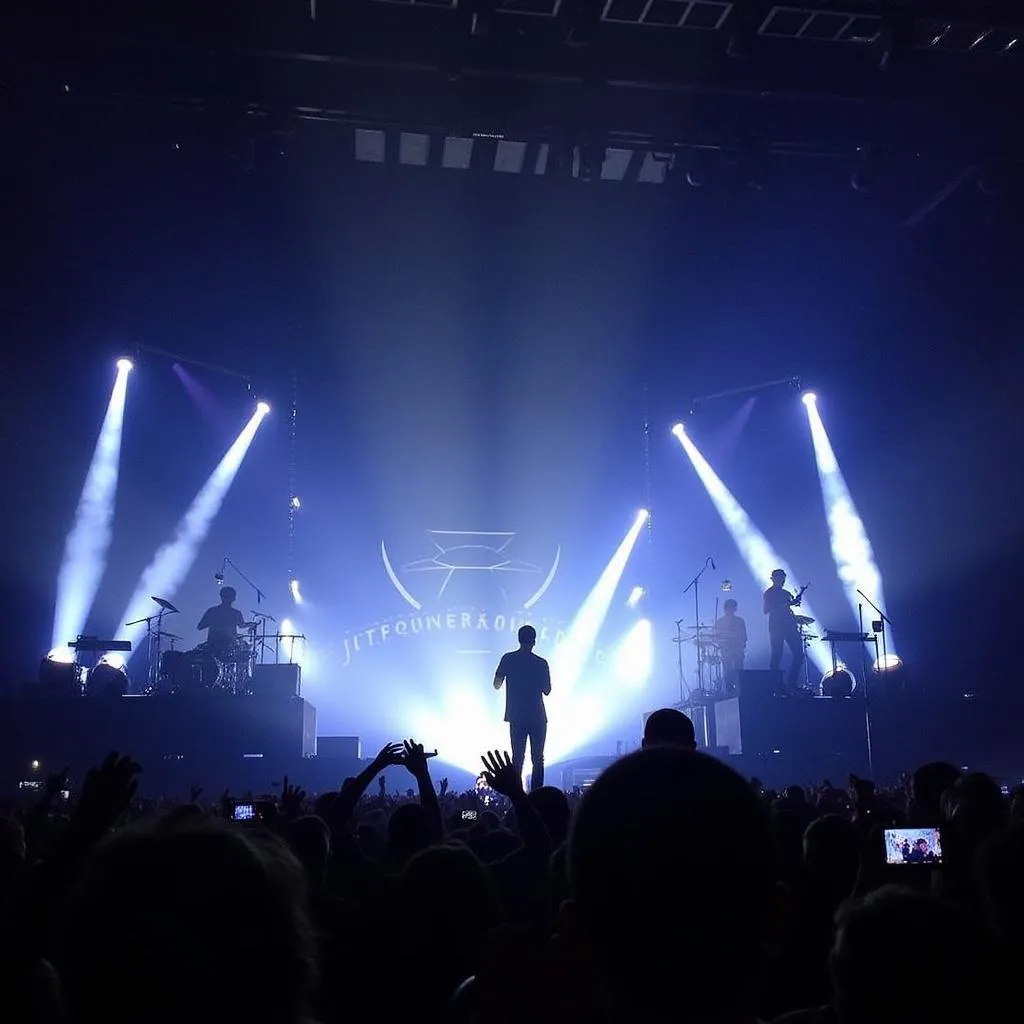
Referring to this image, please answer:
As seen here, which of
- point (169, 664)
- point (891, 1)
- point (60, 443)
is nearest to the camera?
point (891, 1)

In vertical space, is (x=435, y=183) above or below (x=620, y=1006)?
above

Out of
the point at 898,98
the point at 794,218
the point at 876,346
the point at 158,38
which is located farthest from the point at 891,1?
the point at 876,346

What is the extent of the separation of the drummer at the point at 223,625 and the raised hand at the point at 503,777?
11719 millimetres

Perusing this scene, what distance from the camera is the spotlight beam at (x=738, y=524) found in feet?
65.4

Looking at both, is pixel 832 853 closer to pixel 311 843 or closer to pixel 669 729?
pixel 669 729

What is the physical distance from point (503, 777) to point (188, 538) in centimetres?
1677

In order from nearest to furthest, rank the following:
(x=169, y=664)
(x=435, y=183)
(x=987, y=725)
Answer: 1. (x=987, y=725)
2. (x=169, y=664)
3. (x=435, y=183)

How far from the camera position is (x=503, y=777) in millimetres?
3930

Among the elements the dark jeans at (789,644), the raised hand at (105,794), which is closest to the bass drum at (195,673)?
the dark jeans at (789,644)

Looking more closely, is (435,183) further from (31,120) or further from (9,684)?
(9,684)

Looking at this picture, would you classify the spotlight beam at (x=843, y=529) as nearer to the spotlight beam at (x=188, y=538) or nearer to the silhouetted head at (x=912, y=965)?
the spotlight beam at (x=188, y=538)

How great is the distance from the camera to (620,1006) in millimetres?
1107

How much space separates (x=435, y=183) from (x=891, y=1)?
779 cm

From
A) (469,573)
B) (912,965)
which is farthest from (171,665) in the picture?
(912,965)
